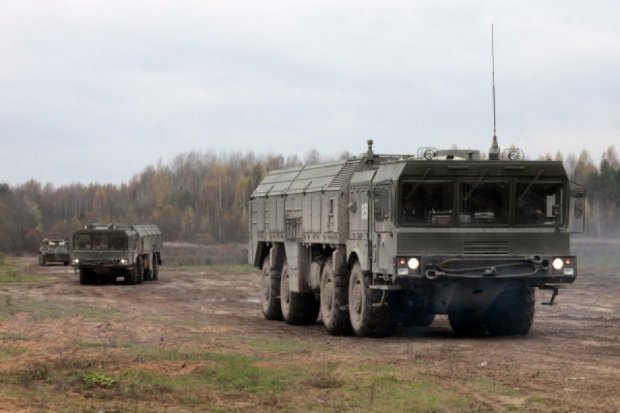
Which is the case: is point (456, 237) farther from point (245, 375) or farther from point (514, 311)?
point (245, 375)

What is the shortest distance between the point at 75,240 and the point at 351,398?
115 ft

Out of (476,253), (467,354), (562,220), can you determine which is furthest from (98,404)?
(562,220)

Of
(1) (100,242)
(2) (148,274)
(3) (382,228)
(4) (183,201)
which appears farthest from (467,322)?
(4) (183,201)

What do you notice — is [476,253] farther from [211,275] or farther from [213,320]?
[211,275]

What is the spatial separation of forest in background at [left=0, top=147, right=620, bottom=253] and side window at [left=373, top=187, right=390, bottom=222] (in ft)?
223

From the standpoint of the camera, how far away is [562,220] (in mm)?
18406

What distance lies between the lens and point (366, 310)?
19047 millimetres

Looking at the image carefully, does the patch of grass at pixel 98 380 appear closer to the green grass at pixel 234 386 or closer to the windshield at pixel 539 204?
the green grass at pixel 234 386

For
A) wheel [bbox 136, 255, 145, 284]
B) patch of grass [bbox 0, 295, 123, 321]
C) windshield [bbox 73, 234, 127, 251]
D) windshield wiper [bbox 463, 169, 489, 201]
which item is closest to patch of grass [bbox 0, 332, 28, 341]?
patch of grass [bbox 0, 295, 123, 321]

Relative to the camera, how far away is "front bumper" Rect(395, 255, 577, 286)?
58.3 ft

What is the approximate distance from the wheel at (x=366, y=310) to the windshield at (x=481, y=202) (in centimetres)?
159

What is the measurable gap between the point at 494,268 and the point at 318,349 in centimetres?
300

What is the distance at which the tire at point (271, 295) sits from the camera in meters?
24.7

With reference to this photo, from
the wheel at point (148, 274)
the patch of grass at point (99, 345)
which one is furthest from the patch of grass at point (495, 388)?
the wheel at point (148, 274)
